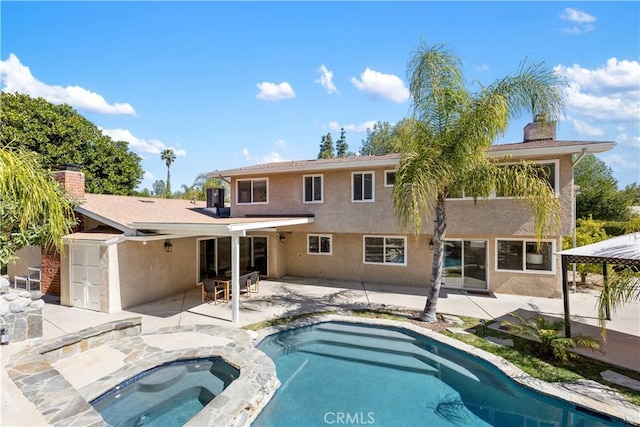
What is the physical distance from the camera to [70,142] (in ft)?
98.6

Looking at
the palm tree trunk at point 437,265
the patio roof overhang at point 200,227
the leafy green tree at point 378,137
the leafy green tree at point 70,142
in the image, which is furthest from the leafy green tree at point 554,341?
the leafy green tree at point 378,137

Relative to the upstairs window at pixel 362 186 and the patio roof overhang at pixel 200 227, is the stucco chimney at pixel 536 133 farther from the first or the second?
the patio roof overhang at pixel 200 227

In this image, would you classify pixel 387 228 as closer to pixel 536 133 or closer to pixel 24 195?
pixel 536 133

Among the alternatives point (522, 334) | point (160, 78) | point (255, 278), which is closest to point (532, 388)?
point (522, 334)

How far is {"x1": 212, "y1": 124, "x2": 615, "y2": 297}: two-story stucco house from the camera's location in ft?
44.2

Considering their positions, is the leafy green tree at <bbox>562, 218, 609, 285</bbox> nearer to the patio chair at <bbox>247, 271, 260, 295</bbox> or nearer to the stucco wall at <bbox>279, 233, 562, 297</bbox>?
the stucco wall at <bbox>279, 233, 562, 297</bbox>

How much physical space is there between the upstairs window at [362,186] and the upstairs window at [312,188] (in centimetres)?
190

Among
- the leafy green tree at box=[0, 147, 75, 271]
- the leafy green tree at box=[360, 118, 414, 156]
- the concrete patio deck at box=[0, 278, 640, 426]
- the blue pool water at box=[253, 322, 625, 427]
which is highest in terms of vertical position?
the leafy green tree at box=[360, 118, 414, 156]

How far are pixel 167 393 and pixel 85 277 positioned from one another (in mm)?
8205

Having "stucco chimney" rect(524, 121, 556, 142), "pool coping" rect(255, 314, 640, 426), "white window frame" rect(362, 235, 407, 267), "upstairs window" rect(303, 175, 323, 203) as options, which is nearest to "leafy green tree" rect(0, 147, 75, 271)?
"pool coping" rect(255, 314, 640, 426)

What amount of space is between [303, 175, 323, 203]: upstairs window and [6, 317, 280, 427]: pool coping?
28.3 ft

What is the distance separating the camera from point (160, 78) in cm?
1798

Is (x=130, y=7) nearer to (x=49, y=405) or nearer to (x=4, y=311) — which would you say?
(x=4, y=311)

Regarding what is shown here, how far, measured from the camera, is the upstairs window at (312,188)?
16906mm
